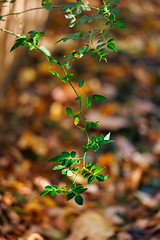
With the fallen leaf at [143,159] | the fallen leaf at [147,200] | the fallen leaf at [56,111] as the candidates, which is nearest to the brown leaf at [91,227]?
the fallen leaf at [147,200]

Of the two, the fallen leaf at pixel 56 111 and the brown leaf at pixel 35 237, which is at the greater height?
the fallen leaf at pixel 56 111

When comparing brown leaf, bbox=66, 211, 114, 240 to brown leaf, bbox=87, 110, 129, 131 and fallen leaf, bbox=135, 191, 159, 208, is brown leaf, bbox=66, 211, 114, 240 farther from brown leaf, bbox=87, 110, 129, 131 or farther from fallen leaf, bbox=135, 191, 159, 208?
brown leaf, bbox=87, 110, 129, 131

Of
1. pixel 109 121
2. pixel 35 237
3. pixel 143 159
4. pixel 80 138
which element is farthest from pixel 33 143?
pixel 35 237

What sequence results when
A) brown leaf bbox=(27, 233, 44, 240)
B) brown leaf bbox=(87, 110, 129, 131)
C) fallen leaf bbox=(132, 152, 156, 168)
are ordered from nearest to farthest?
1. brown leaf bbox=(27, 233, 44, 240)
2. fallen leaf bbox=(132, 152, 156, 168)
3. brown leaf bbox=(87, 110, 129, 131)

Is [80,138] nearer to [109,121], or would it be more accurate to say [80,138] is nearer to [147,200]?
[109,121]

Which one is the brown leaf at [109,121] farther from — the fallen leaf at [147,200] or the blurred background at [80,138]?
the fallen leaf at [147,200]

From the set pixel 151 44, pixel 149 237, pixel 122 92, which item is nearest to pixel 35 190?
pixel 149 237

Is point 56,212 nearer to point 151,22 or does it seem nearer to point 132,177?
point 132,177

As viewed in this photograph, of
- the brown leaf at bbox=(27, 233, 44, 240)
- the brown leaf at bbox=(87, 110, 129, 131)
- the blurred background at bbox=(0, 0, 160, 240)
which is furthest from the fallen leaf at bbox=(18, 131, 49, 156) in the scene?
the brown leaf at bbox=(27, 233, 44, 240)
